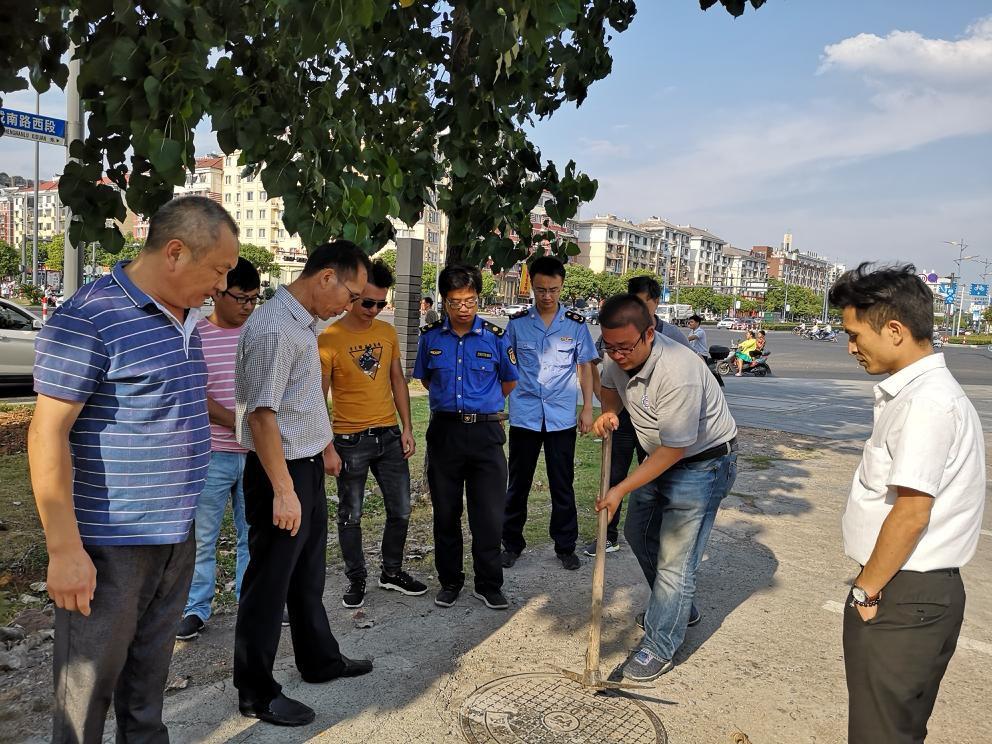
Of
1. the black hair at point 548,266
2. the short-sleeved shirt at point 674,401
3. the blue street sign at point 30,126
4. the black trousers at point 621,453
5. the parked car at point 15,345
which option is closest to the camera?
the short-sleeved shirt at point 674,401

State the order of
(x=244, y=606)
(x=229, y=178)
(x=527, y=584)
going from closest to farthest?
(x=244, y=606) < (x=527, y=584) < (x=229, y=178)

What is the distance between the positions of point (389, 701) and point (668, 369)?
6.02 ft

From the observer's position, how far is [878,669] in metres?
2.17

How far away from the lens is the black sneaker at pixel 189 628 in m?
3.62

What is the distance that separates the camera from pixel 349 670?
3.34 meters

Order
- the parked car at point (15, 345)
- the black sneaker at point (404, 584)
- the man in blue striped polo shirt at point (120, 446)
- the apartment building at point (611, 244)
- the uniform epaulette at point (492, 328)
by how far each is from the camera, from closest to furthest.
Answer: the man in blue striped polo shirt at point (120, 446)
the black sneaker at point (404, 584)
the uniform epaulette at point (492, 328)
the parked car at point (15, 345)
the apartment building at point (611, 244)

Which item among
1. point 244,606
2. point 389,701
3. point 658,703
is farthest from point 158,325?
point 658,703

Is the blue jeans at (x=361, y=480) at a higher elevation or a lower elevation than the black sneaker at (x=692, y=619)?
higher

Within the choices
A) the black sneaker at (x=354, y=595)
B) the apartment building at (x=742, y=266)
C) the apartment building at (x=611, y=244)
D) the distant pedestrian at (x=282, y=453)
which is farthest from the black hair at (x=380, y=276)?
the apartment building at (x=742, y=266)

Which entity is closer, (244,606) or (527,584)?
(244,606)

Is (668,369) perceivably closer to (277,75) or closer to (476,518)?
(476,518)

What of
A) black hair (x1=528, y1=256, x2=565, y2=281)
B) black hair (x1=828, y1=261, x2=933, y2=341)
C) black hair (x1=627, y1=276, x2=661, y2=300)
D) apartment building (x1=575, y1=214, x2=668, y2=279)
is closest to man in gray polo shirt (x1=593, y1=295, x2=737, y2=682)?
black hair (x1=828, y1=261, x2=933, y2=341)

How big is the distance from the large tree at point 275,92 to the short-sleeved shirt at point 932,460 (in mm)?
1548

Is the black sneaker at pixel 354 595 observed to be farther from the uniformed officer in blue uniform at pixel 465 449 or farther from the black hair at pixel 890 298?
the black hair at pixel 890 298
